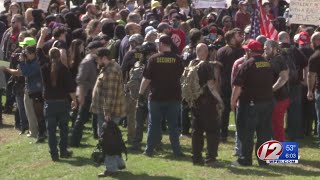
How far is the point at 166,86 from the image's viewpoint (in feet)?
41.1

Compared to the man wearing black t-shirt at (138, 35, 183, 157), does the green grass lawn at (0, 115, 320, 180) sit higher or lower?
lower

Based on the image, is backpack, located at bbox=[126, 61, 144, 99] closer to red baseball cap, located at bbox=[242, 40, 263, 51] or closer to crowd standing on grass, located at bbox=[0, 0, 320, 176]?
crowd standing on grass, located at bbox=[0, 0, 320, 176]

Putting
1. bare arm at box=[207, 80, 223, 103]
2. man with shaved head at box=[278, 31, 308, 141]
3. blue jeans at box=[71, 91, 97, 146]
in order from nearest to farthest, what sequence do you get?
bare arm at box=[207, 80, 223, 103]
man with shaved head at box=[278, 31, 308, 141]
blue jeans at box=[71, 91, 97, 146]

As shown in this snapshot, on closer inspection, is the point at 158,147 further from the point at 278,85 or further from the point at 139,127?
the point at 278,85

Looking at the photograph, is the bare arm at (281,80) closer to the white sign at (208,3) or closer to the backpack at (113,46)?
the backpack at (113,46)

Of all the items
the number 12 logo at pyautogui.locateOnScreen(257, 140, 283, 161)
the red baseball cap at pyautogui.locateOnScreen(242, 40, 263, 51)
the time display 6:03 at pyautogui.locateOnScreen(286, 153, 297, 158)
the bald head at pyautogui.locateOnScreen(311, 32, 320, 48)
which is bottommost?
the time display 6:03 at pyautogui.locateOnScreen(286, 153, 297, 158)

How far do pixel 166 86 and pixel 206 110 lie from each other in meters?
0.89

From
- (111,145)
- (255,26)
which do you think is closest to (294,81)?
(255,26)

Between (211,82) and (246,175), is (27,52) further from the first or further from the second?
(246,175)

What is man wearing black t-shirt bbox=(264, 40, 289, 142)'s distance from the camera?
1246cm

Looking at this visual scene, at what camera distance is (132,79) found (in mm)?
13352

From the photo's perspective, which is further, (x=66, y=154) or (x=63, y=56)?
(x=63, y=56)

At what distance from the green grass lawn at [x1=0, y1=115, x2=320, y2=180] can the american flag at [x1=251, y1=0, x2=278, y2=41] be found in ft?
6.75

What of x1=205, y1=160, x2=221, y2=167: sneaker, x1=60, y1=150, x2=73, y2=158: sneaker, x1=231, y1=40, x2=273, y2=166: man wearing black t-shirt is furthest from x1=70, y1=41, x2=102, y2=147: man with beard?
x1=231, y1=40, x2=273, y2=166: man wearing black t-shirt
